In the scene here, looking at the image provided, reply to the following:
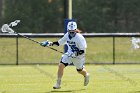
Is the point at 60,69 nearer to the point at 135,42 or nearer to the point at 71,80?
the point at 71,80

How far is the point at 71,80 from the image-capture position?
18.5m

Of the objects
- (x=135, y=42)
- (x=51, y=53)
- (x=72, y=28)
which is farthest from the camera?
(x=51, y=53)

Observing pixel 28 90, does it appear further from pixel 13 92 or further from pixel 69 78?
pixel 69 78

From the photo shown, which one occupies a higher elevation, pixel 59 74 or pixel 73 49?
pixel 73 49

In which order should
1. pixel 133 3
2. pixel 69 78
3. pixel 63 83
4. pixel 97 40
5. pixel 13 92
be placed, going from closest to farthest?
pixel 13 92
pixel 63 83
pixel 69 78
pixel 97 40
pixel 133 3

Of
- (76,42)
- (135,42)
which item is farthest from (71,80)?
(135,42)

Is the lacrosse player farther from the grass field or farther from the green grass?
the green grass

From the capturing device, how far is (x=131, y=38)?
26.2m

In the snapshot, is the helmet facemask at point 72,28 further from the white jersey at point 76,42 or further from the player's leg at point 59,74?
the player's leg at point 59,74

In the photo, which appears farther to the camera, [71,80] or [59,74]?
[71,80]

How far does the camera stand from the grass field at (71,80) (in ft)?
52.2

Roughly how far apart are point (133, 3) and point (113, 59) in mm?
29241

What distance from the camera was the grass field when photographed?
15.9m

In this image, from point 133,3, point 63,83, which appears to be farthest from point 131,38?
point 133,3
